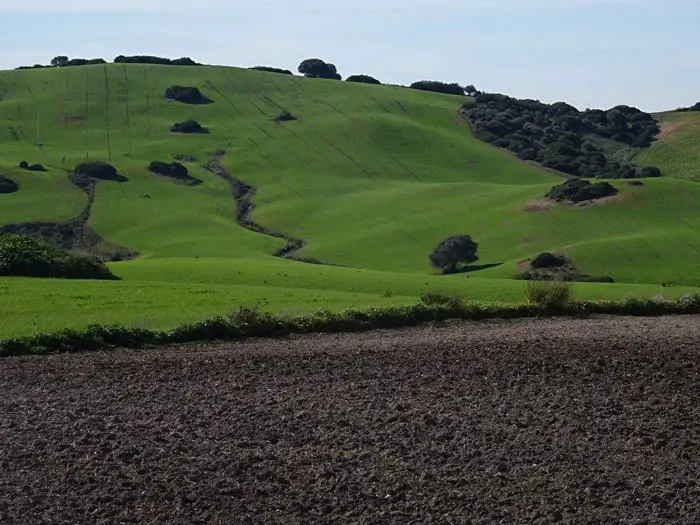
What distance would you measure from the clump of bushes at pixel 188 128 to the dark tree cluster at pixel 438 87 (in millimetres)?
63843

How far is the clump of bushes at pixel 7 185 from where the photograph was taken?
9850 cm

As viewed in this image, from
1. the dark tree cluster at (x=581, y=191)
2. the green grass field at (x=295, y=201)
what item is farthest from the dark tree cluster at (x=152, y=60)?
the dark tree cluster at (x=581, y=191)

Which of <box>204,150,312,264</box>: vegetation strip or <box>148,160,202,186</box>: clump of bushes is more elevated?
<box>148,160,202,186</box>: clump of bushes

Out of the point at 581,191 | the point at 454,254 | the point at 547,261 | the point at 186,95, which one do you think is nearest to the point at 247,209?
the point at 454,254

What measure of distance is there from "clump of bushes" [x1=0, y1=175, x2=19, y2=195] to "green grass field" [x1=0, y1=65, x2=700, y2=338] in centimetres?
140

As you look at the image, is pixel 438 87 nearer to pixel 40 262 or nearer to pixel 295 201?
pixel 295 201

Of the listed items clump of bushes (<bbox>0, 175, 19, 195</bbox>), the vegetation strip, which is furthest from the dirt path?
clump of bushes (<bbox>0, 175, 19, 195</bbox>)

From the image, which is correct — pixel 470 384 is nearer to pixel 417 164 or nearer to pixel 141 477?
pixel 141 477

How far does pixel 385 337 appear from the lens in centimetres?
2838

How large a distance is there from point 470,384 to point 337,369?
334 centimetres

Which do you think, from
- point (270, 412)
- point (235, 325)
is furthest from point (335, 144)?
point (270, 412)

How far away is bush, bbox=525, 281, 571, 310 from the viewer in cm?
3300

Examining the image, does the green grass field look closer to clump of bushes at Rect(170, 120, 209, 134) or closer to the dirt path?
the dirt path

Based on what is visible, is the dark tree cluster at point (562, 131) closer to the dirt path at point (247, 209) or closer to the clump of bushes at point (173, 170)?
the dirt path at point (247, 209)
